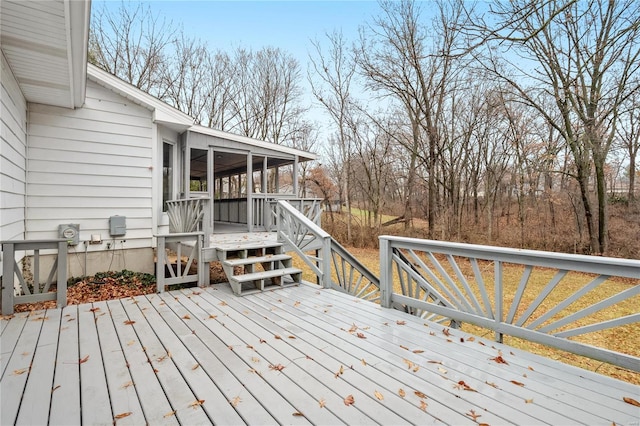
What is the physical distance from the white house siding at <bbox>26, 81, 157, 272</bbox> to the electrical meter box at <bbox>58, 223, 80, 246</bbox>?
84 mm

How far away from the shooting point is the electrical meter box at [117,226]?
5.80 meters

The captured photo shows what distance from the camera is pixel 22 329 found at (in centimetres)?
307

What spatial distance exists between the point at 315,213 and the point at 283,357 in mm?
5757

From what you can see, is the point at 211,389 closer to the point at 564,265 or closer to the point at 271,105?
the point at 564,265

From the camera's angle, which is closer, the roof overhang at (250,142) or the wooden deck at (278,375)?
the wooden deck at (278,375)

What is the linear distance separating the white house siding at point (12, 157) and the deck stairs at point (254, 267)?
264cm

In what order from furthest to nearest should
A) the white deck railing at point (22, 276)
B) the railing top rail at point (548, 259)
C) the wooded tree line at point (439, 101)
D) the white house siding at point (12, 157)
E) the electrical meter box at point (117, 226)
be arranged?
the wooded tree line at point (439, 101) → the electrical meter box at point (117, 226) → the white house siding at point (12, 157) → the white deck railing at point (22, 276) → the railing top rail at point (548, 259)

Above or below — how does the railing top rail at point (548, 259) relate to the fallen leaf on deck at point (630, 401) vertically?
above

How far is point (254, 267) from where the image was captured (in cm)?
506

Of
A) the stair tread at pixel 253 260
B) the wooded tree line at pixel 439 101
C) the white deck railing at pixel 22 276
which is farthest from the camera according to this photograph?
the wooded tree line at pixel 439 101

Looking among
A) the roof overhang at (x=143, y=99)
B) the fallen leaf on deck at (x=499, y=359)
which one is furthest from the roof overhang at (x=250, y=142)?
the fallen leaf on deck at (x=499, y=359)

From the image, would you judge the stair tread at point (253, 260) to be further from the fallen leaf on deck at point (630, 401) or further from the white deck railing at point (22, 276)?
the fallen leaf on deck at point (630, 401)

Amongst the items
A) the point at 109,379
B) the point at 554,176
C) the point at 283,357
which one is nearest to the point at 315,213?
the point at 283,357

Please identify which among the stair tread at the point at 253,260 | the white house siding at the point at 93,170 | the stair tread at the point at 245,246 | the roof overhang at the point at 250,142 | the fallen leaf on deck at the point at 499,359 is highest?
the roof overhang at the point at 250,142
